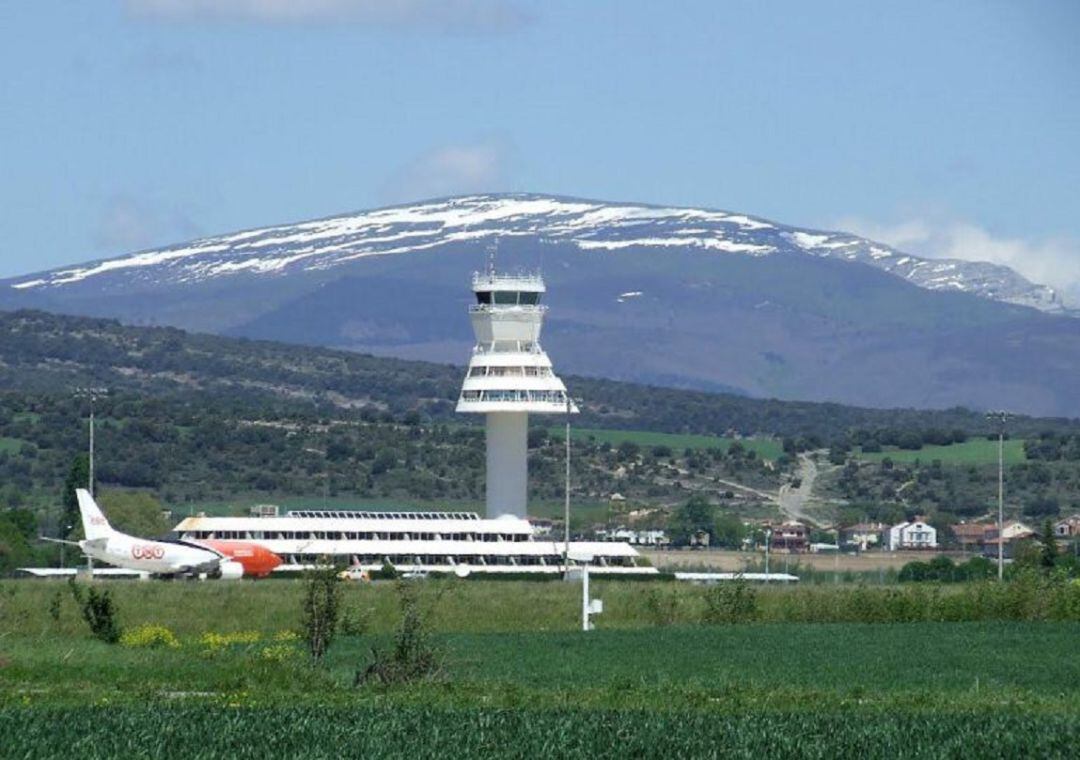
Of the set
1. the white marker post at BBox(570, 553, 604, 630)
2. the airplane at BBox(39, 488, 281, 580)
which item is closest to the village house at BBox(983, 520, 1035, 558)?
the airplane at BBox(39, 488, 281, 580)

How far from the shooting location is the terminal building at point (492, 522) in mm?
120875

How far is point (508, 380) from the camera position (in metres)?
122

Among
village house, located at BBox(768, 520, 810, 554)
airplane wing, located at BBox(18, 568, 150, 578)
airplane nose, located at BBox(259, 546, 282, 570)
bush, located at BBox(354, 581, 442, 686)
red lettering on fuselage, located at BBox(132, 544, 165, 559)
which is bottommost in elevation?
village house, located at BBox(768, 520, 810, 554)

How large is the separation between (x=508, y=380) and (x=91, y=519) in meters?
24.1

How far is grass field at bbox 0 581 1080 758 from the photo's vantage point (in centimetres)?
3484

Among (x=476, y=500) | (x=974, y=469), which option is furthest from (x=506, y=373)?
(x=974, y=469)

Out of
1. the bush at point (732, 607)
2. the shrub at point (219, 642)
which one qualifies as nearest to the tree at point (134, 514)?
the bush at point (732, 607)

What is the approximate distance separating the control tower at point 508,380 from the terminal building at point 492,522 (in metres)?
0.05

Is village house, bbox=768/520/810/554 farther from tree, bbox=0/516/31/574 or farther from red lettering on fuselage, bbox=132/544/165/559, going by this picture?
red lettering on fuselage, bbox=132/544/165/559

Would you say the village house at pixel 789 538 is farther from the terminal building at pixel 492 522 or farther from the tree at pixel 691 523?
the terminal building at pixel 492 522

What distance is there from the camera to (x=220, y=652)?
54.2 m

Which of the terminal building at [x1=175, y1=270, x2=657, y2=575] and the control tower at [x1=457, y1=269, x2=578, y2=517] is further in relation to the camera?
the control tower at [x1=457, y1=269, x2=578, y2=517]

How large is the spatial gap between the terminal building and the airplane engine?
26.5 ft

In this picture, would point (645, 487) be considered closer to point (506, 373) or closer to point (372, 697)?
point (506, 373)
